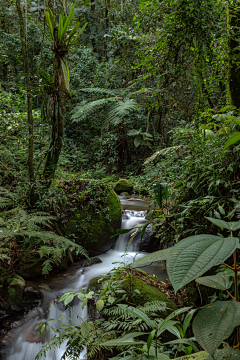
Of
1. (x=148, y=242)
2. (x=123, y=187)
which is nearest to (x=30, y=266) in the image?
(x=148, y=242)

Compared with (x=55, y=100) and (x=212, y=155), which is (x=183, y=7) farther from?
(x=55, y=100)

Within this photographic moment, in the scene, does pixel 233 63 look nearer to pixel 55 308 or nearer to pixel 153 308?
pixel 153 308

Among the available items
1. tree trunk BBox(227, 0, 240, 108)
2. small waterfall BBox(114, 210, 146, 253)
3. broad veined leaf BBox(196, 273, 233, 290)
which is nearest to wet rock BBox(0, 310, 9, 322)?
small waterfall BBox(114, 210, 146, 253)

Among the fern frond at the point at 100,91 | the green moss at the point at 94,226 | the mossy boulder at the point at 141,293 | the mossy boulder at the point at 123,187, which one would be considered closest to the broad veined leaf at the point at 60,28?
the green moss at the point at 94,226

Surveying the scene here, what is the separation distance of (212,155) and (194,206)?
0.55 m

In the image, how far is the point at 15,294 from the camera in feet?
9.65

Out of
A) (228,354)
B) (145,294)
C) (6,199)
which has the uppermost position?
(6,199)

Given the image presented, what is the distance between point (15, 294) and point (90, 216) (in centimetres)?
192

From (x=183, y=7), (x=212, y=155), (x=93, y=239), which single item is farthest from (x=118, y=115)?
(x=212, y=155)

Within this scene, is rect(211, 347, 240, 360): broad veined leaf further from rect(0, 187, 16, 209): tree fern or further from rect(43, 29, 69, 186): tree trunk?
rect(43, 29, 69, 186): tree trunk

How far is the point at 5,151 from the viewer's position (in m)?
3.93

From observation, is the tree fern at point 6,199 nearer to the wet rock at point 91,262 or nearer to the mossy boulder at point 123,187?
the wet rock at point 91,262

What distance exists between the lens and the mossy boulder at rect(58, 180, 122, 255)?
14.1ft

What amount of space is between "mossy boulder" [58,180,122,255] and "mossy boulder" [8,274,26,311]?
1235 millimetres
